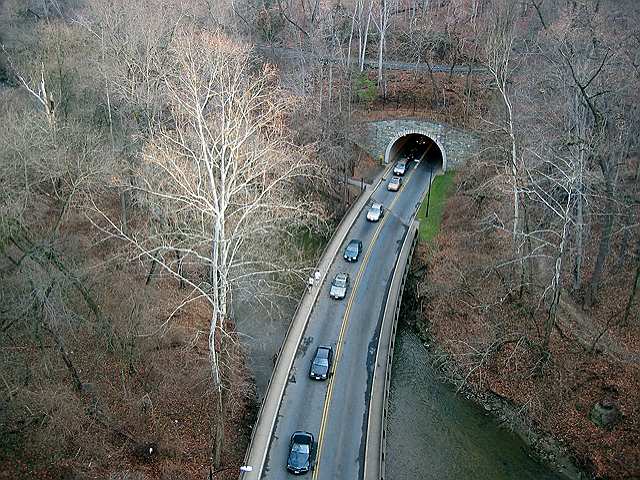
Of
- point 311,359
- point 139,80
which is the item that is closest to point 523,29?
point 139,80

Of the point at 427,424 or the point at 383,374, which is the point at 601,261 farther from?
the point at 383,374

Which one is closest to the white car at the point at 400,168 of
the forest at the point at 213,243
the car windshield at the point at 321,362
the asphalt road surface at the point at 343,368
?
the forest at the point at 213,243

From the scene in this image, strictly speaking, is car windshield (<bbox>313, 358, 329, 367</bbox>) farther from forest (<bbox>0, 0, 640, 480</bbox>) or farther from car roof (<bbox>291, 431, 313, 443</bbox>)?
car roof (<bbox>291, 431, 313, 443</bbox>)

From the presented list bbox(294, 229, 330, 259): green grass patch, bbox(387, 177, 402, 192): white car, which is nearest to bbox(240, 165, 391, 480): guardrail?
bbox(294, 229, 330, 259): green grass patch

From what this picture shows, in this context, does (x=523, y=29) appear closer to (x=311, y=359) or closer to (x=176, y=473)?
(x=311, y=359)

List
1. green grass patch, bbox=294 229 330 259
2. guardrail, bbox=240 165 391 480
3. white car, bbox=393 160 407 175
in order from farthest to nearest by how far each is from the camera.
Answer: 1. white car, bbox=393 160 407 175
2. green grass patch, bbox=294 229 330 259
3. guardrail, bbox=240 165 391 480
